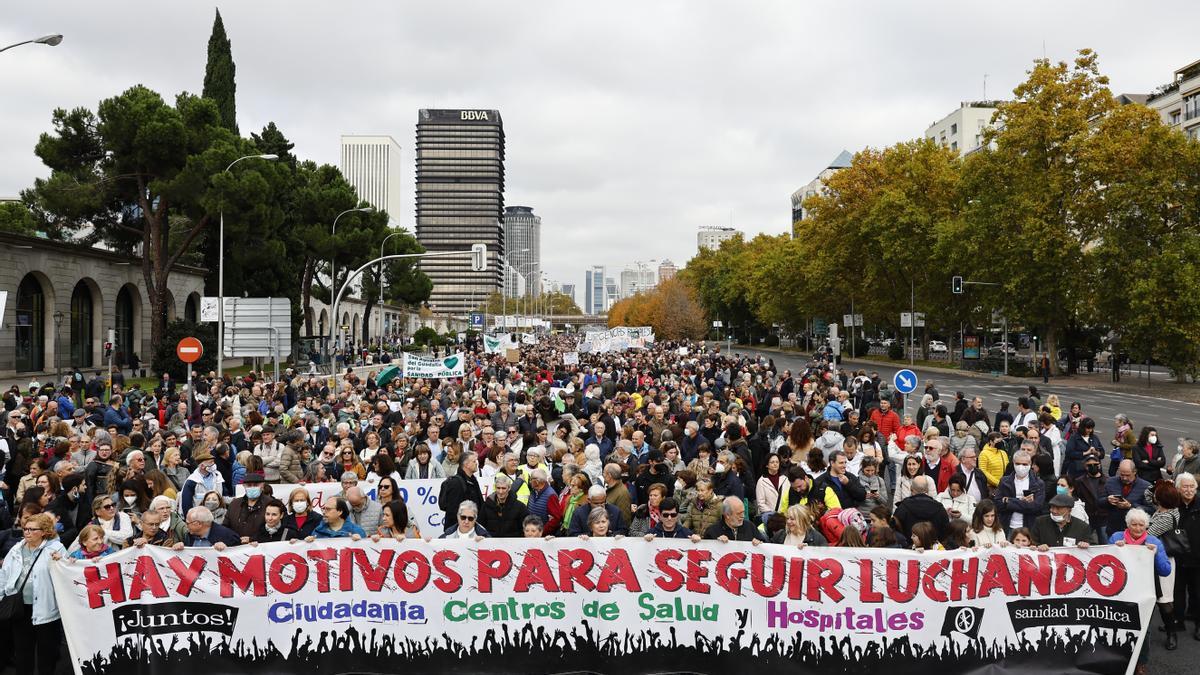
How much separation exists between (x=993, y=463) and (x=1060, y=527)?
9.92 ft

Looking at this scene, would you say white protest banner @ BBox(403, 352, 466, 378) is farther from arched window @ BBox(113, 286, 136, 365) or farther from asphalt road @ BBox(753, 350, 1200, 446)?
arched window @ BBox(113, 286, 136, 365)

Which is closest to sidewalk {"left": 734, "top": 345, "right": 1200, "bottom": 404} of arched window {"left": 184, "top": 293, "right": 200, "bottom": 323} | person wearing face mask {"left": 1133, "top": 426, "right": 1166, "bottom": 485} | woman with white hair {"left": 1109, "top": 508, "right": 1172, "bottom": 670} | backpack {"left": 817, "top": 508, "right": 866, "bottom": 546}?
person wearing face mask {"left": 1133, "top": 426, "right": 1166, "bottom": 485}

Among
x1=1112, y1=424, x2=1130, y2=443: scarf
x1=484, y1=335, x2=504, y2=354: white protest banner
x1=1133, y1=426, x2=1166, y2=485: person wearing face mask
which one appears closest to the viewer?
x1=1133, y1=426, x2=1166, y2=485: person wearing face mask

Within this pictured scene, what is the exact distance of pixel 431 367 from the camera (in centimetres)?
2105

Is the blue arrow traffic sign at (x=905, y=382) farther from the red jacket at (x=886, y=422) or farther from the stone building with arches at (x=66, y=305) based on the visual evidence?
the stone building with arches at (x=66, y=305)

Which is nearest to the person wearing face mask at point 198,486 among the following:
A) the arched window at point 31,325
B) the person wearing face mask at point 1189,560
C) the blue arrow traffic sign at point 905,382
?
the person wearing face mask at point 1189,560

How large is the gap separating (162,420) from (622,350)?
2724 cm

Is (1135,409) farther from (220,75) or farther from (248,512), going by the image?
(220,75)

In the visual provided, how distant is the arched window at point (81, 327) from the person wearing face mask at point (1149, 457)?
4124 centimetres

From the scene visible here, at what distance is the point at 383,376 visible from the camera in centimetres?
2278

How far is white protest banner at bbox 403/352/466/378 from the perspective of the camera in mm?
20766

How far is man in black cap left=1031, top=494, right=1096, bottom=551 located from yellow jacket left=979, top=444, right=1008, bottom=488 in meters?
2.82

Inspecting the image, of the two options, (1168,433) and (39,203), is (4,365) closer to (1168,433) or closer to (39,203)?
(39,203)

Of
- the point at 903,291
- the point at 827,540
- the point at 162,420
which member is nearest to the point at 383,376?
the point at 162,420
